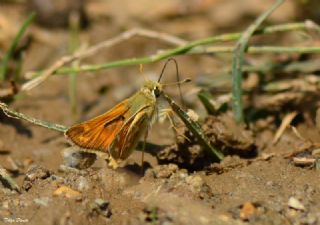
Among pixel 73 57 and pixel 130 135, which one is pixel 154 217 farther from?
pixel 73 57

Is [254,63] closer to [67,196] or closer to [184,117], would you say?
[184,117]

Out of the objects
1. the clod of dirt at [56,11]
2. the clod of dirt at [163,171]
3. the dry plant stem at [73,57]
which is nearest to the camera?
the clod of dirt at [163,171]

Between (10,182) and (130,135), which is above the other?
(130,135)

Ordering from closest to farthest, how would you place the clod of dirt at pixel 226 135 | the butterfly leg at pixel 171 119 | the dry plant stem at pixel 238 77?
the butterfly leg at pixel 171 119, the clod of dirt at pixel 226 135, the dry plant stem at pixel 238 77

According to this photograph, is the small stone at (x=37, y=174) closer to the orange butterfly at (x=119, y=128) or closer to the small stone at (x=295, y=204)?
the orange butterfly at (x=119, y=128)

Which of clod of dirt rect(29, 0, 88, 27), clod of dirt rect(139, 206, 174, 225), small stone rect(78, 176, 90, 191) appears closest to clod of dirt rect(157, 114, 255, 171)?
small stone rect(78, 176, 90, 191)

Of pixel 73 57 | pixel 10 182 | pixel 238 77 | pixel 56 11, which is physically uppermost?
pixel 56 11

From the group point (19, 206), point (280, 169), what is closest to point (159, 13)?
point (280, 169)

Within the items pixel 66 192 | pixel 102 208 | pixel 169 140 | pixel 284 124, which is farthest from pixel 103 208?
pixel 284 124

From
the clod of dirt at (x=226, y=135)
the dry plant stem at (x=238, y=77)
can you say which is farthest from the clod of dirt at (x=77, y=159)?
the dry plant stem at (x=238, y=77)
